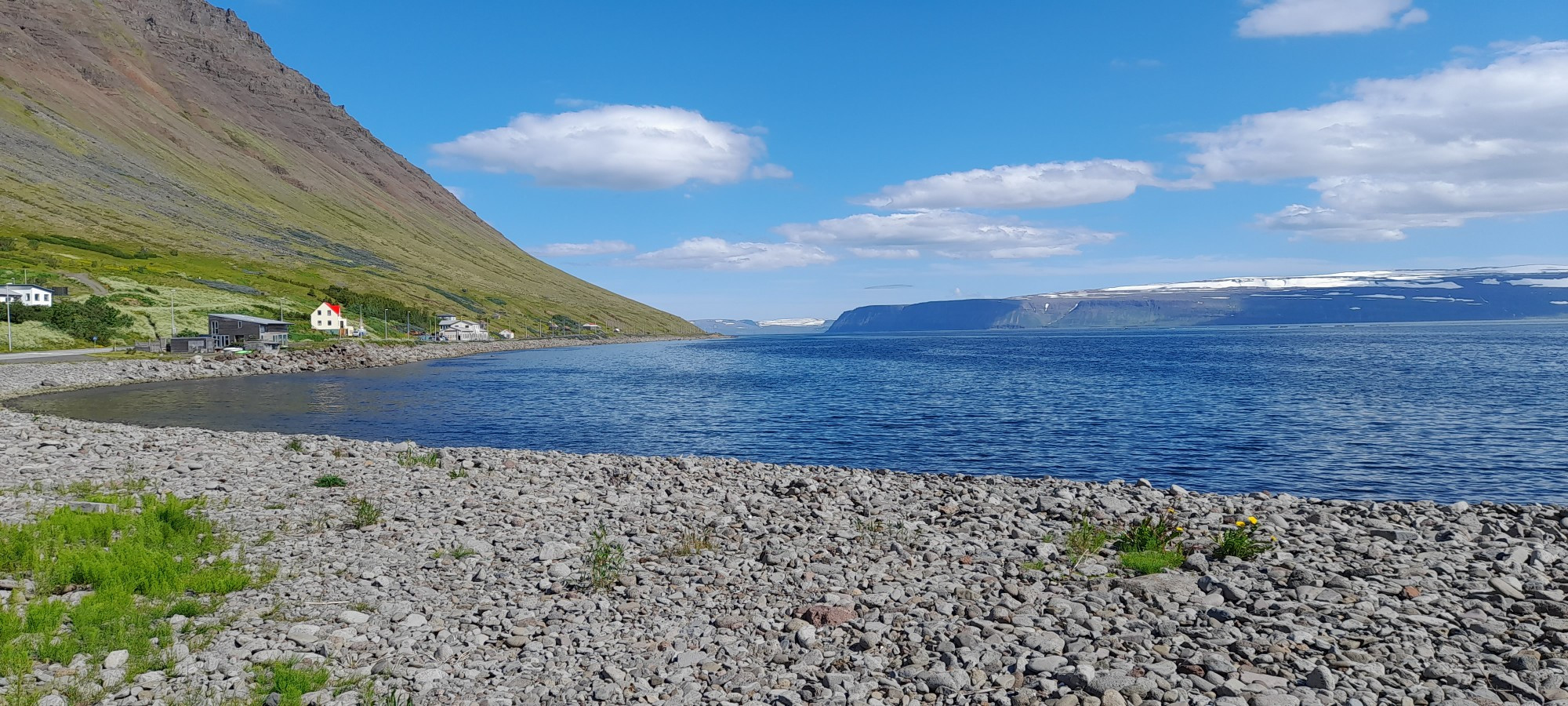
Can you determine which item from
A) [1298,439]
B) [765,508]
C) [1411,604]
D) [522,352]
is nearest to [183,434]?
[765,508]

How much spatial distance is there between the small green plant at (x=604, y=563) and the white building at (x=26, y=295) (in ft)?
431

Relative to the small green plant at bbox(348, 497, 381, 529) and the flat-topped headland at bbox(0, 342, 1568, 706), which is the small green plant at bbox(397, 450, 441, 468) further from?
the small green plant at bbox(348, 497, 381, 529)

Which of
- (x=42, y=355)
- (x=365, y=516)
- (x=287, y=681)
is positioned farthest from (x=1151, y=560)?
(x=42, y=355)

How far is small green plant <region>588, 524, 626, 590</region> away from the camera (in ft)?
51.6

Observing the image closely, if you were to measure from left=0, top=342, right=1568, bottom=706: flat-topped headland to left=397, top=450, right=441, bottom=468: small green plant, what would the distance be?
3.31 m

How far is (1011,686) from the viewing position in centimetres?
1111

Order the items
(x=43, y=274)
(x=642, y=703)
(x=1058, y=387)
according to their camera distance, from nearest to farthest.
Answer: (x=642, y=703) < (x=1058, y=387) < (x=43, y=274)

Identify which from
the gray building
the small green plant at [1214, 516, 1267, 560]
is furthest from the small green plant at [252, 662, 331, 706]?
the gray building

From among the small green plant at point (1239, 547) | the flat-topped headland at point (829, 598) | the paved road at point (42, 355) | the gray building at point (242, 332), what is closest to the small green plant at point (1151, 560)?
the flat-topped headland at point (829, 598)

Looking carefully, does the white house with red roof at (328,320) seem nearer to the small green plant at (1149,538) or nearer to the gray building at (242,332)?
the gray building at (242,332)

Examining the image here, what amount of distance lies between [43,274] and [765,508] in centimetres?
15718

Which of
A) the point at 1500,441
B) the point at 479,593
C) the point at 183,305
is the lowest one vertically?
the point at 1500,441

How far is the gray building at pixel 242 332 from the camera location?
121 meters

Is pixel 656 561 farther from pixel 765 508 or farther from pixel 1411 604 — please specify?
pixel 1411 604
